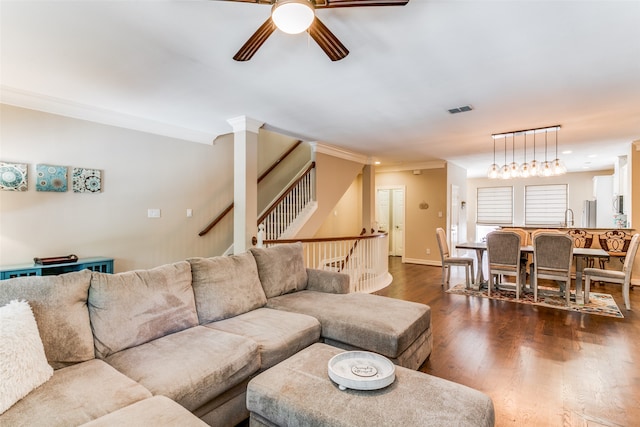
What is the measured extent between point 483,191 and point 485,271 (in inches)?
172

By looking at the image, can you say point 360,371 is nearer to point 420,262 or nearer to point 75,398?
point 75,398

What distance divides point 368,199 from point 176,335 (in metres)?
5.22

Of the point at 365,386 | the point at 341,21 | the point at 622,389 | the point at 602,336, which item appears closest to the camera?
the point at 365,386

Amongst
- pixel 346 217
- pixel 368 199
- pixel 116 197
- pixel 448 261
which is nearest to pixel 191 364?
pixel 116 197

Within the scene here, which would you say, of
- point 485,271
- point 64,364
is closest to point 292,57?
point 64,364

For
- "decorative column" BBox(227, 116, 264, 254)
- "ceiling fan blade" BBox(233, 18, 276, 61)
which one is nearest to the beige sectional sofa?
"decorative column" BBox(227, 116, 264, 254)

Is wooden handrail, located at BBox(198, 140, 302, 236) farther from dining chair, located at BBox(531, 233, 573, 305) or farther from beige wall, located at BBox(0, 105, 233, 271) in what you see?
dining chair, located at BBox(531, 233, 573, 305)

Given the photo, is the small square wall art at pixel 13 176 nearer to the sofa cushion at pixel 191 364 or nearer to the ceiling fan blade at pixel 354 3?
the sofa cushion at pixel 191 364

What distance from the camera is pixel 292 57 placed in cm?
248

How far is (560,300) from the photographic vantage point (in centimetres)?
451

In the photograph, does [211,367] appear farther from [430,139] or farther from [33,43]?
[430,139]

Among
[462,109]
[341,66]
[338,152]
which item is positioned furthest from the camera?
[338,152]

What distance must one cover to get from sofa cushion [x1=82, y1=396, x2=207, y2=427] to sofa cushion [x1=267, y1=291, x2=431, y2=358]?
131 cm

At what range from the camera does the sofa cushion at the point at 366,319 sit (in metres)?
2.19
